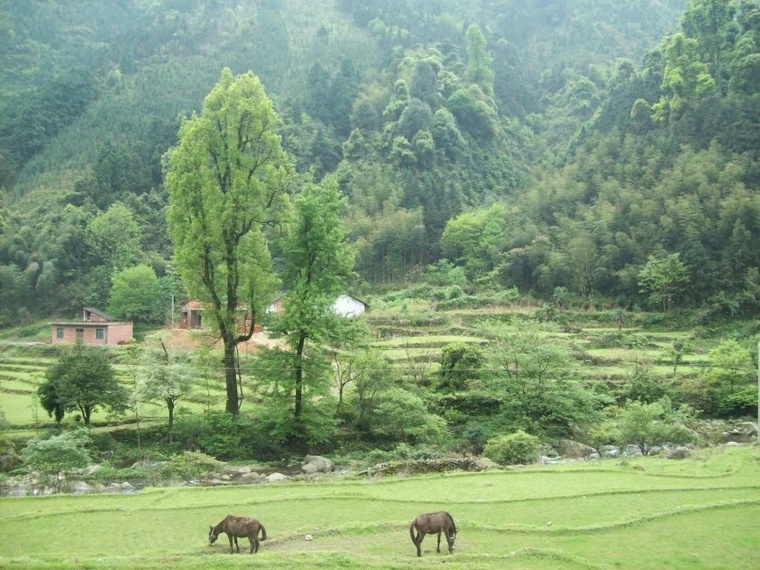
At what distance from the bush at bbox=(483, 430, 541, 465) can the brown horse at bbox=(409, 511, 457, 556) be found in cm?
1058

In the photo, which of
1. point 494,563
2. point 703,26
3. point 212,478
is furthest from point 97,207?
point 494,563

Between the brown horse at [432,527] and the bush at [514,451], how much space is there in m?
10.6

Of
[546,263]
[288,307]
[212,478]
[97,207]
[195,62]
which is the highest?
[195,62]

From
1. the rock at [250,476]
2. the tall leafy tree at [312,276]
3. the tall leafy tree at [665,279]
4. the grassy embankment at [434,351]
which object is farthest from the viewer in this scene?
the tall leafy tree at [665,279]

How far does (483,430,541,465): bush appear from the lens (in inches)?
829

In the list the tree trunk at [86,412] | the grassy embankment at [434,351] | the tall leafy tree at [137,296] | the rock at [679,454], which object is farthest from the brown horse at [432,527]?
the tall leafy tree at [137,296]

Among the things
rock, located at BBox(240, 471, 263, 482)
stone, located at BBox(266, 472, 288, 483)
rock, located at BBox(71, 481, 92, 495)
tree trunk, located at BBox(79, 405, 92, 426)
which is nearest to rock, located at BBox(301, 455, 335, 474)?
stone, located at BBox(266, 472, 288, 483)

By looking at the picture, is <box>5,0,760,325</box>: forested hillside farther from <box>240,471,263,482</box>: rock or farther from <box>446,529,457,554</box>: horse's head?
<box>446,529,457,554</box>: horse's head

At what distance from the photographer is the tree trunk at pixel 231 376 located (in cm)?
2312

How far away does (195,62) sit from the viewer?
99875mm

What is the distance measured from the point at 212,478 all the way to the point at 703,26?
58.0 metres

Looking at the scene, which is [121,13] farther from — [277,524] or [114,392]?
[277,524]

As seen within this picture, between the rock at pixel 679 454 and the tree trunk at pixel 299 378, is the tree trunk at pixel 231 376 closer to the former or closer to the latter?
the tree trunk at pixel 299 378

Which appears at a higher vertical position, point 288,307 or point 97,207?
point 97,207
